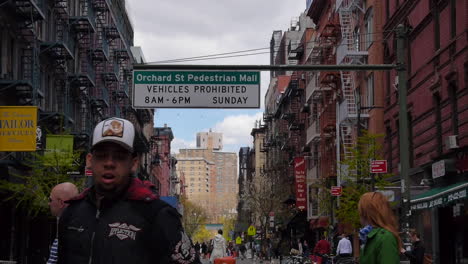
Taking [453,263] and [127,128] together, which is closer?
[127,128]

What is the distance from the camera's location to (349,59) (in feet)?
151

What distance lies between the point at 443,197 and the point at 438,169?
145 inches

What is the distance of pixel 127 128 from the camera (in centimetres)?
450

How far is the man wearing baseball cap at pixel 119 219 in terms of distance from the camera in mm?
4348

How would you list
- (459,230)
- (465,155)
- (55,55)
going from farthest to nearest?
1. (55,55)
2. (459,230)
3. (465,155)

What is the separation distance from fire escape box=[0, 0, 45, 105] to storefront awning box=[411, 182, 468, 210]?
50.1 ft

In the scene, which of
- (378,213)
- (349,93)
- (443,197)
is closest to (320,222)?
(349,93)

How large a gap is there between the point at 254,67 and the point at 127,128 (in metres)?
13.1

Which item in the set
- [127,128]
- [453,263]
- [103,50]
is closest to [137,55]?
[103,50]

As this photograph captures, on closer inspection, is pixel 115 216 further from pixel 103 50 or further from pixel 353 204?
pixel 103 50

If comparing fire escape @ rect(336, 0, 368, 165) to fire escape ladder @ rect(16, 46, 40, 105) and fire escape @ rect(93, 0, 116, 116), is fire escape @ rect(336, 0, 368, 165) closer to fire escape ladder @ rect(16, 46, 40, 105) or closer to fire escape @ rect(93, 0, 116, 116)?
fire escape @ rect(93, 0, 116, 116)

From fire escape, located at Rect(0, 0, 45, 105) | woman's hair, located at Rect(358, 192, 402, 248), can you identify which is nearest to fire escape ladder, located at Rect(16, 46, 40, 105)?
fire escape, located at Rect(0, 0, 45, 105)

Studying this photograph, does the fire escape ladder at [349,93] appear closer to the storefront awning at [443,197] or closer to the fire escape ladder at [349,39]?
the fire escape ladder at [349,39]

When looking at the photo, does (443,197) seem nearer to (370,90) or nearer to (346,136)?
(370,90)
